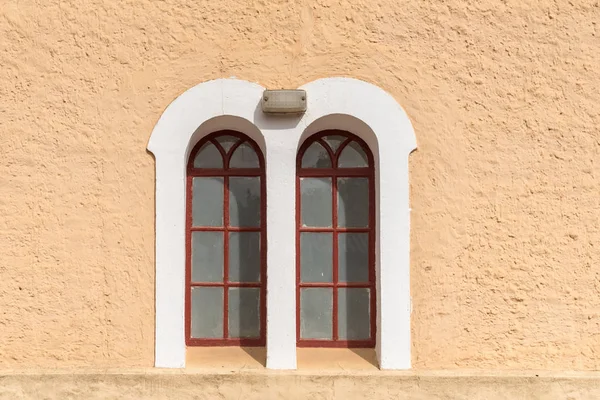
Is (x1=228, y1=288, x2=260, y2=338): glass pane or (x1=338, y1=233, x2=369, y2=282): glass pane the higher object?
(x1=338, y1=233, x2=369, y2=282): glass pane

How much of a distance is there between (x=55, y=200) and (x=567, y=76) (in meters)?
3.51

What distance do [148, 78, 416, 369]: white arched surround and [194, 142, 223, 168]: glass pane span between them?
0.83 ft

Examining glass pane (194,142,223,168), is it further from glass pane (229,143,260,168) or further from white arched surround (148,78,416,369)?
white arched surround (148,78,416,369)

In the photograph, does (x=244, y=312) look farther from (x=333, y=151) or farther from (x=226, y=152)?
(x=333, y=151)

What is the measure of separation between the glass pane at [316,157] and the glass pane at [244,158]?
35cm

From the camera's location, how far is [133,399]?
3621 millimetres

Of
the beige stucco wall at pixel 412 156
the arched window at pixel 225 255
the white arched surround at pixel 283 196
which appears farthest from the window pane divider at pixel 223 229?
the beige stucco wall at pixel 412 156

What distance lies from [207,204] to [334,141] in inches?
39.9

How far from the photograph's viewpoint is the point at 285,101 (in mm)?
3639

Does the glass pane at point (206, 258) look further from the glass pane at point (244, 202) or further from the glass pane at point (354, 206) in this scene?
the glass pane at point (354, 206)

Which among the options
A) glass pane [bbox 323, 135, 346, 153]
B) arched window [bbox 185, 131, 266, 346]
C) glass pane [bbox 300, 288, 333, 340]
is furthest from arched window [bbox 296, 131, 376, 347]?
arched window [bbox 185, 131, 266, 346]

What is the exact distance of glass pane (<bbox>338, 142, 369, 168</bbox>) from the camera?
3.96 m

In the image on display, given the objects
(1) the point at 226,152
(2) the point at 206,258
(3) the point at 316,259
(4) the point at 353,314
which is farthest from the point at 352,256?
(1) the point at 226,152

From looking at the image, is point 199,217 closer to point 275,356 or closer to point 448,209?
point 275,356
